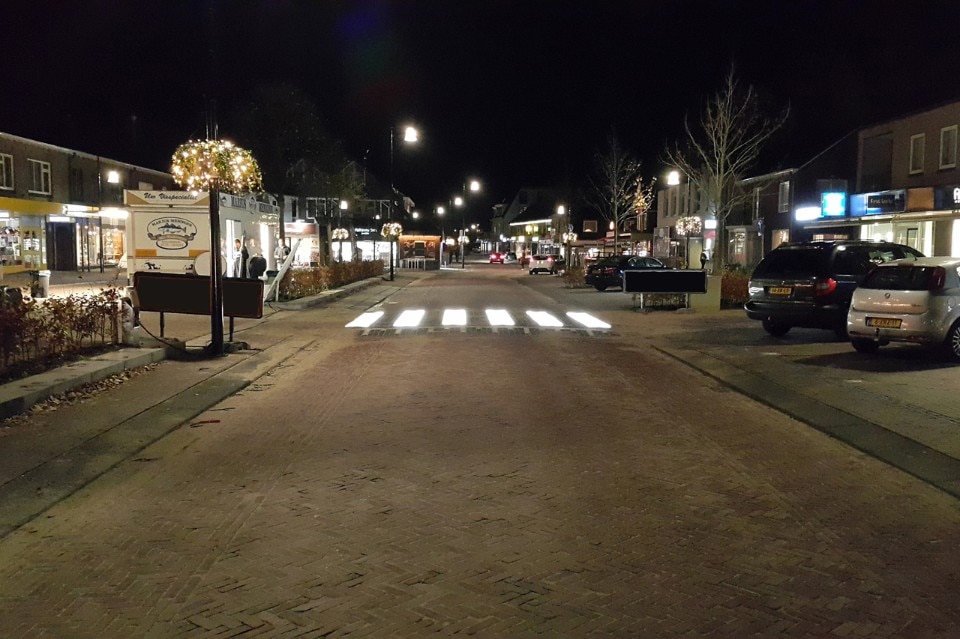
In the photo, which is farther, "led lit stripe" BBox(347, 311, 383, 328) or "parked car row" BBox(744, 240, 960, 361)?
"led lit stripe" BBox(347, 311, 383, 328)

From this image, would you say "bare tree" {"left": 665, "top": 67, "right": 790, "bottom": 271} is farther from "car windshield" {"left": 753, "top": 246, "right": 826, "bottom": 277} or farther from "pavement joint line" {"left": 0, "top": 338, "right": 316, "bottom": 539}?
→ "pavement joint line" {"left": 0, "top": 338, "right": 316, "bottom": 539}

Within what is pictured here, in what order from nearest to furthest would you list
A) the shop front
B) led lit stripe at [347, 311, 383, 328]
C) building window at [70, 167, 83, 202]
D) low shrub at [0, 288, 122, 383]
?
low shrub at [0, 288, 122, 383], led lit stripe at [347, 311, 383, 328], the shop front, building window at [70, 167, 83, 202]

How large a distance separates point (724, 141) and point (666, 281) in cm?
1185

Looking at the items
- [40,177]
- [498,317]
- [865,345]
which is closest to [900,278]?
[865,345]

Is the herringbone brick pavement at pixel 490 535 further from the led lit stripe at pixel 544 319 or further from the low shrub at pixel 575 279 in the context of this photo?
the low shrub at pixel 575 279

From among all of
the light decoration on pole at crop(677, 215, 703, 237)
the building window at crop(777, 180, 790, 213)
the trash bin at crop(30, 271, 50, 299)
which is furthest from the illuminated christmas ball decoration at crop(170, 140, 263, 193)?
the building window at crop(777, 180, 790, 213)

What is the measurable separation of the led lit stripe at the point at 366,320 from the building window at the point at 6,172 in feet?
74.6

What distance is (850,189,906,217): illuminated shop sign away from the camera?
26.2m

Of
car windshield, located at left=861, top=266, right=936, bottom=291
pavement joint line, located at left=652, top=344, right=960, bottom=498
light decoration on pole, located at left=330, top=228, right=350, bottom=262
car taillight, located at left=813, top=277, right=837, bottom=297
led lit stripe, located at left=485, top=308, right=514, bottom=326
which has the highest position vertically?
light decoration on pole, located at left=330, top=228, right=350, bottom=262

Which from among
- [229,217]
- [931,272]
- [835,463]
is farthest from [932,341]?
[229,217]

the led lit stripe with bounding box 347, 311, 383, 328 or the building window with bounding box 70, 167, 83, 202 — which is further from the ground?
the building window with bounding box 70, 167, 83, 202

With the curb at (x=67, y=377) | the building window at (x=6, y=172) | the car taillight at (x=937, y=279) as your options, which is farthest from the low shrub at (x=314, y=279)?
the car taillight at (x=937, y=279)

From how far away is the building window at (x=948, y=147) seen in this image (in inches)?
1013

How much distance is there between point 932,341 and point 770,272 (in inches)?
168
